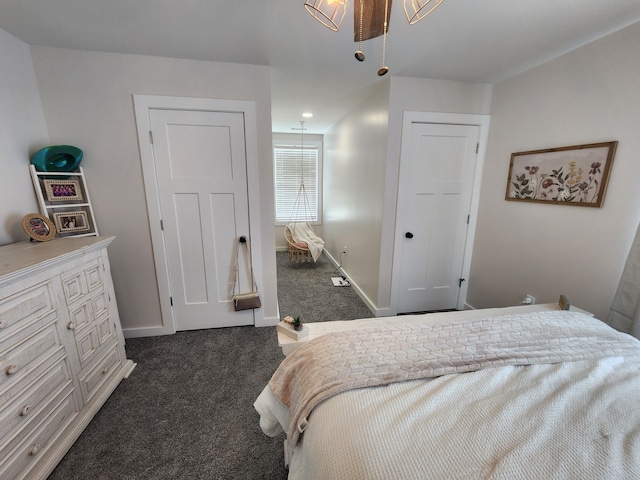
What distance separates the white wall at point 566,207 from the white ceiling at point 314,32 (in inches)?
7.0

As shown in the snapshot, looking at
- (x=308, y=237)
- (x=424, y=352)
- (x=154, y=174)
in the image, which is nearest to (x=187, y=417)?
(x=424, y=352)

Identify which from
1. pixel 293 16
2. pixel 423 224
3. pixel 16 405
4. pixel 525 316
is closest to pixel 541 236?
pixel 423 224

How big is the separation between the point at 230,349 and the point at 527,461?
2142mm

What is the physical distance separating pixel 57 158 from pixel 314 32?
213 centimetres

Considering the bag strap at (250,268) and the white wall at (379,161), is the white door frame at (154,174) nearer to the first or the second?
the bag strap at (250,268)

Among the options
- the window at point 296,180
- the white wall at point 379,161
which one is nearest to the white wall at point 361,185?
the white wall at point 379,161

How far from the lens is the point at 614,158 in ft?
5.43

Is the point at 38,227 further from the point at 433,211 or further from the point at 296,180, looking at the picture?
the point at 296,180

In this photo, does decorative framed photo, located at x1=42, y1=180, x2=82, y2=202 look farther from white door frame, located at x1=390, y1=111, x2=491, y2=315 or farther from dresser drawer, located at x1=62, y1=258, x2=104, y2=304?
white door frame, located at x1=390, y1=111, x2=491, y2=315

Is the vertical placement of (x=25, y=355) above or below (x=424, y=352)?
below

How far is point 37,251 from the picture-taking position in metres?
1.43

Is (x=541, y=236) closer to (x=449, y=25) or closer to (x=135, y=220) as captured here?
(x=449, y=25)

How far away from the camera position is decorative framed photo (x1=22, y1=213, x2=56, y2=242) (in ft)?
5.33

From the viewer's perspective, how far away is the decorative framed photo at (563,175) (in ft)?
5.65
